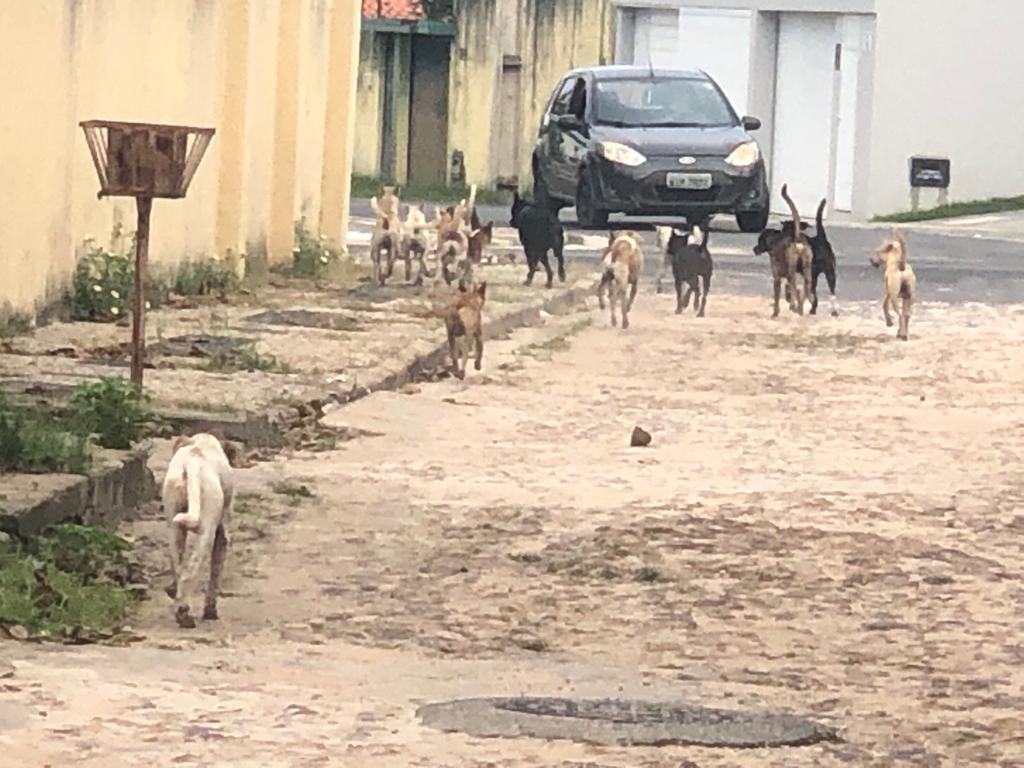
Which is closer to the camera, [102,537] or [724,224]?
[102,537]

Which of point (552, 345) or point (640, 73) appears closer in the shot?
point (552, 345)

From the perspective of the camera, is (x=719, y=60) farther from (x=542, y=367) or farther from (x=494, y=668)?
(x=494, y=668)

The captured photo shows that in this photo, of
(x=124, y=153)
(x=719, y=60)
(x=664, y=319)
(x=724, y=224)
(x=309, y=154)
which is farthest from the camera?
(x=719, y=60)

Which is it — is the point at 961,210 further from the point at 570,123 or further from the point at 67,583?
the point at 67,583

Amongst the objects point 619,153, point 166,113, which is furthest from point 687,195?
point 166,113

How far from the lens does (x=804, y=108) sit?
39688 millimetres

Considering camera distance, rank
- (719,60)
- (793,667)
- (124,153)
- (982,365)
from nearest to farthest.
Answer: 1. (793,667)
2. (124,153)
3. (982,365)
4. (719,60)

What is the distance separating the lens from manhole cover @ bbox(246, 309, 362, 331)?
1800 centimetres

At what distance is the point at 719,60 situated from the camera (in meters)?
40.2

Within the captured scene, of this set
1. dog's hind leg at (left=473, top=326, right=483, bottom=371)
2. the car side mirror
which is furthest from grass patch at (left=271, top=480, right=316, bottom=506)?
the car side mirror

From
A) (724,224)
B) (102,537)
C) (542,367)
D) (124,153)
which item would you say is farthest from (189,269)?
(724,224)

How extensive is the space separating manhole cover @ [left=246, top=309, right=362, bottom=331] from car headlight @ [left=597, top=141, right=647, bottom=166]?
8421 millimetres

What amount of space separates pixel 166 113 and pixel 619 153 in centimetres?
887

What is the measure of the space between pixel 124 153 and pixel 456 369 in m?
4.38
